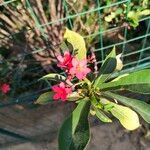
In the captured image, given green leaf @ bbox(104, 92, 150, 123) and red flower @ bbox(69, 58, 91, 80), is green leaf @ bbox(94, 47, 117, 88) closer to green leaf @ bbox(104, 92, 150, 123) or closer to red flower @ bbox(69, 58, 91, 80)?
green leaf @ bbox(104, 92, 150, 123)

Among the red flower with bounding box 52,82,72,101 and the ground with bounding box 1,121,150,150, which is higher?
the red flower with bounding box 52,82,72,101

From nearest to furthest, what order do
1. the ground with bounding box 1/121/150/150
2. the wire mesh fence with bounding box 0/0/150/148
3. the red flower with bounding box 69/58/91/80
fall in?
the red flower with bounding box 69/58/91/80 < the wire mesh fence with bounding box 0/0/150/148 < the ground with bounding box 1/121/150/150

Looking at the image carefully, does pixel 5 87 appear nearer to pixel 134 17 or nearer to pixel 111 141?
pixel 111 141

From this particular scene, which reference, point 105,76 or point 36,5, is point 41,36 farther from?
point 105,76

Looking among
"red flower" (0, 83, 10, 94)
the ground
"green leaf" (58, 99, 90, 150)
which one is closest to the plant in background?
"green leaf" (58, 99, 90, 150)

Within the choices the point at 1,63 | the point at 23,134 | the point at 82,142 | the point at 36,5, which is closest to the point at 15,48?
the point at 1,63

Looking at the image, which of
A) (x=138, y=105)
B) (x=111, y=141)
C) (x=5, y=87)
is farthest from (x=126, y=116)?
(x=5, y=87)

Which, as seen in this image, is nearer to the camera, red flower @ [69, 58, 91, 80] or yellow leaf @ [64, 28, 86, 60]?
red flower @ [69, 58, 91, 80]

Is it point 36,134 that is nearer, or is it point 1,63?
point 1,63
